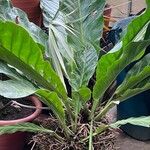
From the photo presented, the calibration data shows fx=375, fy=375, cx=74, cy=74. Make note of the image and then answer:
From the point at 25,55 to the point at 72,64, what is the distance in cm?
29

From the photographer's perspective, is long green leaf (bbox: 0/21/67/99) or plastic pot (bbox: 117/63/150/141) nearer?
long green leaf (bbox: 0/21/67/99)

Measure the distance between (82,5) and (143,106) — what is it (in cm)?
52

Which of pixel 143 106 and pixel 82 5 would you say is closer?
pixel 82 5

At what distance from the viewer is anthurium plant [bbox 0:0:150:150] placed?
3.44 ft

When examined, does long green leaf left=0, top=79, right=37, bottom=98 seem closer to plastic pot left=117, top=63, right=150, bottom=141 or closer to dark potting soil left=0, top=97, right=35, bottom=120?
dark potting soil left=0, top=97, right=35, bottom=120

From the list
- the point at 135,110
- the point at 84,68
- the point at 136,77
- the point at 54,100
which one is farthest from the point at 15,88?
the point at 135,110

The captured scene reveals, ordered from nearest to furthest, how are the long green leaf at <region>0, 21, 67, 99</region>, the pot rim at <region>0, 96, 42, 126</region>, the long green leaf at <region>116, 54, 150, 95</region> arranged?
the long green leaf at <region>0, 21, 67, 99</region>
the long green leaf at <region>116, 54, 150, 95</region>
the pot rim at <region>0, 96, 42, 126</region>

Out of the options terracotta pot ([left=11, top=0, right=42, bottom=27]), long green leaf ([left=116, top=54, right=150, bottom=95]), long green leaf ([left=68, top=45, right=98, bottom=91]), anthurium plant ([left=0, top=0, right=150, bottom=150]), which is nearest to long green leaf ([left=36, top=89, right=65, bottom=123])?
anthurium plant ([left=0, top=0, right=150, bottom=150])

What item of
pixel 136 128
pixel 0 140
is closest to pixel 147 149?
pixel 136 128

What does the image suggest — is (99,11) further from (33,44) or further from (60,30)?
(33,44)

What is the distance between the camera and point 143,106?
5.26 ft

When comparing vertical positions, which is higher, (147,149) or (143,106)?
(143,106)

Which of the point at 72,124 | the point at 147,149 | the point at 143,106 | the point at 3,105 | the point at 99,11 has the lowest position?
the point at 147,149

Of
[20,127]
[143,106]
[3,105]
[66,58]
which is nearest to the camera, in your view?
[20,127]
